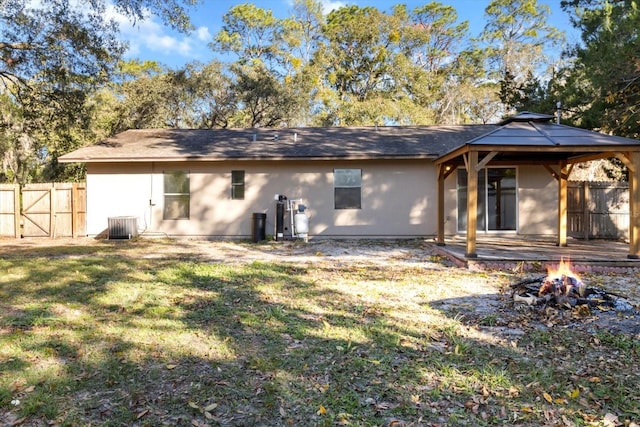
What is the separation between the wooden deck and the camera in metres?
6.90

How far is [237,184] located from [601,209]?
34.5ft

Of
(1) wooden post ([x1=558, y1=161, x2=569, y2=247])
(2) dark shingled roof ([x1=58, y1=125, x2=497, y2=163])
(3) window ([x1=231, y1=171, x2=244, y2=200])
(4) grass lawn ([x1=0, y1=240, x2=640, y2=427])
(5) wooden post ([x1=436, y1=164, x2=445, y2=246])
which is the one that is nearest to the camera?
(4) grass lawn ([x1=0, y1=240, x2=640, y2=427])

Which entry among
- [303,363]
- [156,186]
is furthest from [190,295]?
[156,186]

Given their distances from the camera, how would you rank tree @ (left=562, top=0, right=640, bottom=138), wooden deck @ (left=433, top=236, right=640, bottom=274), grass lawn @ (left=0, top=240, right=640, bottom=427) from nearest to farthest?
1. grass lawn @ (left=0, top=240, right=640, bottom=427)
2. wooden deck @ (left=433, top=236, right=640, bottom=274)
3. tree @ (left=562, top=0, right=640, bottom=138)

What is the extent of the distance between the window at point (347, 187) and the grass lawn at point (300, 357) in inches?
229

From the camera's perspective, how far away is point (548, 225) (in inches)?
444

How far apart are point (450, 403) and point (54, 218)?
41.1ft

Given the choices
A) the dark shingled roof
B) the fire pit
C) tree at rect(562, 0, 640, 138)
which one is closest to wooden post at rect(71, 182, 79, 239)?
the dark shingled roof

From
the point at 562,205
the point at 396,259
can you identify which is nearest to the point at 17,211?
the point at 396,259

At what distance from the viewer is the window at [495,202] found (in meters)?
11.2

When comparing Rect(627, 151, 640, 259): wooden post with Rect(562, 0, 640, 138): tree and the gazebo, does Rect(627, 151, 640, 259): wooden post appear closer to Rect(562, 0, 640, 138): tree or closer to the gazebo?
the gazebo

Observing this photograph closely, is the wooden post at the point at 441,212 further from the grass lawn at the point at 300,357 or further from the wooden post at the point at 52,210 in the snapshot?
the wooden post at the point at 52,210

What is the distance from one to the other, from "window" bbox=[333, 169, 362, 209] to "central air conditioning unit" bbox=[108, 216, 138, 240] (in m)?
5.75

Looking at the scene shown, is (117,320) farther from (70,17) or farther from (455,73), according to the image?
(455,73)
